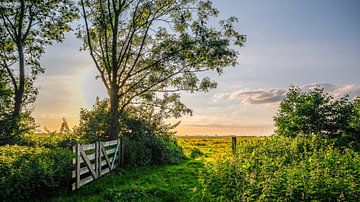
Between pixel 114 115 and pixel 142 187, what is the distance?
9.13 metres

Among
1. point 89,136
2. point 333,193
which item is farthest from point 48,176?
point 89,136

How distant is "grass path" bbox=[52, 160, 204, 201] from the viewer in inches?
449

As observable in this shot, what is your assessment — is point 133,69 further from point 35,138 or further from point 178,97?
point 35,138

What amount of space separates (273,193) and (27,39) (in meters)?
22.3

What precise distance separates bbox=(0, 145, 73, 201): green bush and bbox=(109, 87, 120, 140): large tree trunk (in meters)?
7.89

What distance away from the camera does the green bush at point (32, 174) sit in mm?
10344

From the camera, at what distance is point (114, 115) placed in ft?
70.4

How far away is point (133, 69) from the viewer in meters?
23.4

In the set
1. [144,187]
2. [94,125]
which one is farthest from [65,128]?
[144,187]

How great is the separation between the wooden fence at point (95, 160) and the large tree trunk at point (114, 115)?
128 centimetres

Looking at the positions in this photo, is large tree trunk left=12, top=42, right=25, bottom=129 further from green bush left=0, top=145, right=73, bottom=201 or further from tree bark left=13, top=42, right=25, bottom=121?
green bush left=0, top=145, right=73, bottom=201

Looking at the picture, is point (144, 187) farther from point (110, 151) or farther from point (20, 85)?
point (20, 85)

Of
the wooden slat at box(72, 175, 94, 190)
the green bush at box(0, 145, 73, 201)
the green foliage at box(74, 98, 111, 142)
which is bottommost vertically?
the wooden slat at box(72, 175, 94, 190)

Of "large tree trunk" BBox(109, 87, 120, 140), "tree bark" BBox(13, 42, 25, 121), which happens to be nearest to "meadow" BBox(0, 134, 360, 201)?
"large tree trunk" BBox(109, 87, 120, 140)
